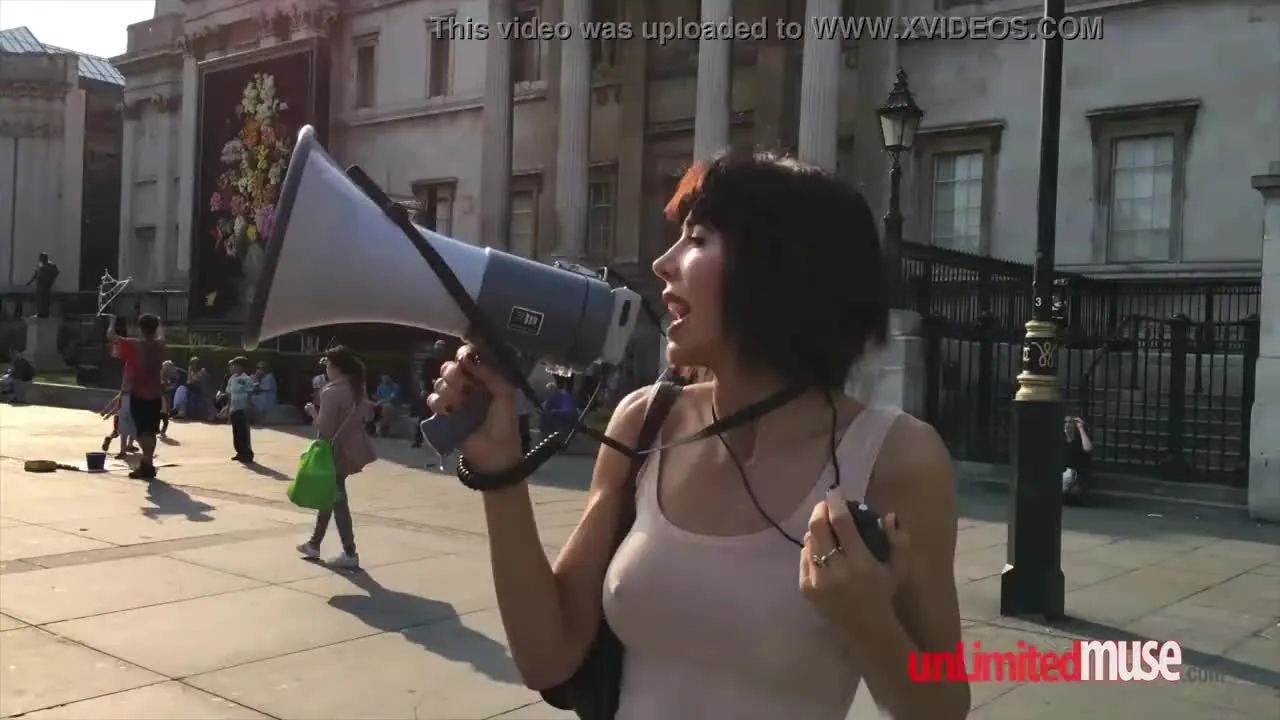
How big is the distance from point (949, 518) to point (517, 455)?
0.74m

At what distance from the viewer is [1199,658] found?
6336 millimetres

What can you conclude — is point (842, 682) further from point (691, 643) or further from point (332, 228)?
point (332, 228)

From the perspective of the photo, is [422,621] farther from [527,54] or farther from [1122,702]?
[527,54]

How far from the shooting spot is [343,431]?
27.8 feet

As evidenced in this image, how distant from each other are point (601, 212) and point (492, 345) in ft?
91.5

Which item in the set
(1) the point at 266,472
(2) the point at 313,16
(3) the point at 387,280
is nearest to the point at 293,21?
(2) the point at 313,16

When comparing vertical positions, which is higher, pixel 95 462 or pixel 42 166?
pixel 42 166

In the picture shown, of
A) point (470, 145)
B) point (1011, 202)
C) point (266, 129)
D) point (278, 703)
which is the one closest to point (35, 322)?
point (266, 129)

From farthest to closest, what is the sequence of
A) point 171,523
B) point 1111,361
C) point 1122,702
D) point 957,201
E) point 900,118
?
point 957,201 → point 1111,361 → point 900,118 → point 171,523 → point 1122,702

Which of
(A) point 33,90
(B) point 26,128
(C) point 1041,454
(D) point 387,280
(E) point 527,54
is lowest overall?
(C) point 1041,454

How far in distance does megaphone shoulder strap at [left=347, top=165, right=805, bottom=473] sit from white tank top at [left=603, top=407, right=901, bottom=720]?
16cm

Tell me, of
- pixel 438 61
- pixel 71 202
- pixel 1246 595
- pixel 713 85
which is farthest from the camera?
pixel 71 202

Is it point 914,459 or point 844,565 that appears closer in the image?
point 844,565

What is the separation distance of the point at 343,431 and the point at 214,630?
7.51ft
